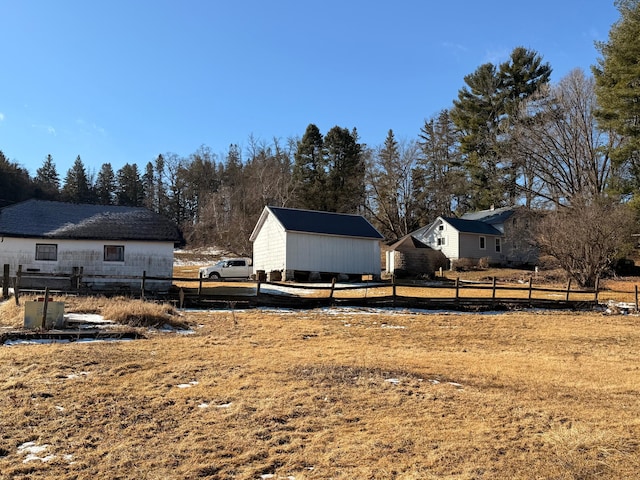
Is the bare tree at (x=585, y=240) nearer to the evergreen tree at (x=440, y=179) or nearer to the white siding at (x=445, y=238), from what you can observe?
the white siding at (x=445, y=238)

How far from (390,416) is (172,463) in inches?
107

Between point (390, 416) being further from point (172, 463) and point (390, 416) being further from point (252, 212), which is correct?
point (252, 212)

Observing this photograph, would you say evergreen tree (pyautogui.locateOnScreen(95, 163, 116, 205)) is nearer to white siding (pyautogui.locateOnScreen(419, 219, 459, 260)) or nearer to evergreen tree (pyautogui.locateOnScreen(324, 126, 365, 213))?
evergreen tree (pyautogui.locateOnScreen(324, 126, 365, 213))

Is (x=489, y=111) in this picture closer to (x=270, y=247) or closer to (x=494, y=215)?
(x=494, y=215)

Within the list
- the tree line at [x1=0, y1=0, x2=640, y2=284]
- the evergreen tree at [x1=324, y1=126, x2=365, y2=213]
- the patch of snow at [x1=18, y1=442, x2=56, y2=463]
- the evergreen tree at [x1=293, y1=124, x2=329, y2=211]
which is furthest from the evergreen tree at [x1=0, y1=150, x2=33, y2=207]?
the patch of snow at [x1=18, y1=442, x2=56, y2=463]

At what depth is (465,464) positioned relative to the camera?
16.0ft

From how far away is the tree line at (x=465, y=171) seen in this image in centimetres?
3728

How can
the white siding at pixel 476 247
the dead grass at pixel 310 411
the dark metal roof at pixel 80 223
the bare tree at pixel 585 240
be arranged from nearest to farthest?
the dead grass at pixel 310 411, the dark metal roof at pixel 80 223, the bare tree at pixel 585 240, the white siding at pixel 476 247

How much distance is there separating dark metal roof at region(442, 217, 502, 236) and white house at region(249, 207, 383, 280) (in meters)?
14.5

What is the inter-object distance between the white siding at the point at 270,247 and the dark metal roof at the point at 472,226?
20218 mm

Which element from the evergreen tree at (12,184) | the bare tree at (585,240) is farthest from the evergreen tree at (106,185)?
the bare tree at (585,240)

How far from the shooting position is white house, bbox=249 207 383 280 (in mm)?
34438

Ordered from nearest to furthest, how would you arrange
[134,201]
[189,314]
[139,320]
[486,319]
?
1. [139,320]
2. [189,314]
3. [486,319]
4. [134,201]

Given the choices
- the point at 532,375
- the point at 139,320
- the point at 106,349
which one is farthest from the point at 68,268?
the point at 532,375
